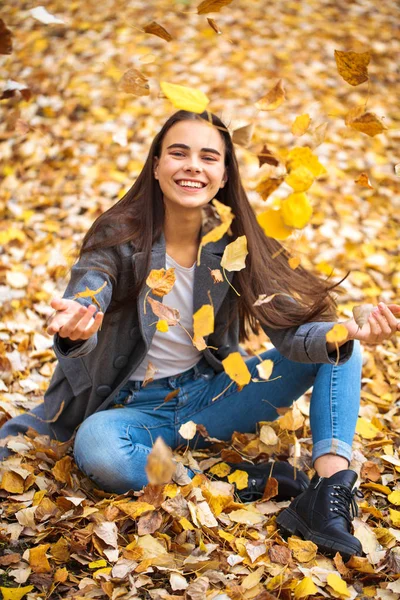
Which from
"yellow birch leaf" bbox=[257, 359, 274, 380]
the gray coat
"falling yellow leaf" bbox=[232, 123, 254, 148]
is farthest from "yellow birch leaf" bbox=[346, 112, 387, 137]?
"yellow birch leaf" bbox=[257, 359, 274, 380]

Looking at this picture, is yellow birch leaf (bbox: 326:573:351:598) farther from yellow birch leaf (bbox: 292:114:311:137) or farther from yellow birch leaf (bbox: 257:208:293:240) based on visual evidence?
yellow birch leaf (bbox: 292:114:311:137)

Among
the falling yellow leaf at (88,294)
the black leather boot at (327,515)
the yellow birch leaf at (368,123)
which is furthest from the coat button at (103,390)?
the yellow birch leaf at (368,123)

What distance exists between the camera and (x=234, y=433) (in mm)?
1910

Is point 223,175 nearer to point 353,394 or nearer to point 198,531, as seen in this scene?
point 353,394

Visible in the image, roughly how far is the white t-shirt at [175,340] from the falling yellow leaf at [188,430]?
7.2 inches

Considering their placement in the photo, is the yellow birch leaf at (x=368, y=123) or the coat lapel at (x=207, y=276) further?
the coat lapel at (x=207, y=276)

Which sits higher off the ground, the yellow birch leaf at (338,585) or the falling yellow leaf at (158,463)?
the falling yellow leaf at (158,463)

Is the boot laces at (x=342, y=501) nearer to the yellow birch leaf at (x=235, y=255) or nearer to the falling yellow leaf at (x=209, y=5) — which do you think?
the yellow birch leaf at (x=235, y=255)

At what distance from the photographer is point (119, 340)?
177 cm

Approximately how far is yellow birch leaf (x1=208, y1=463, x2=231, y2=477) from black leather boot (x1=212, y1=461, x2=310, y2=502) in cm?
3

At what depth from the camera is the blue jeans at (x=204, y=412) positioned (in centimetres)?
164

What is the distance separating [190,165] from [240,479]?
0.80 metres

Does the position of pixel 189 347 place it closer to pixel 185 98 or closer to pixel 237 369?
pixel 237 369

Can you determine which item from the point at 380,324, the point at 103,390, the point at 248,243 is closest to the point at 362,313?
the point at 380,324
